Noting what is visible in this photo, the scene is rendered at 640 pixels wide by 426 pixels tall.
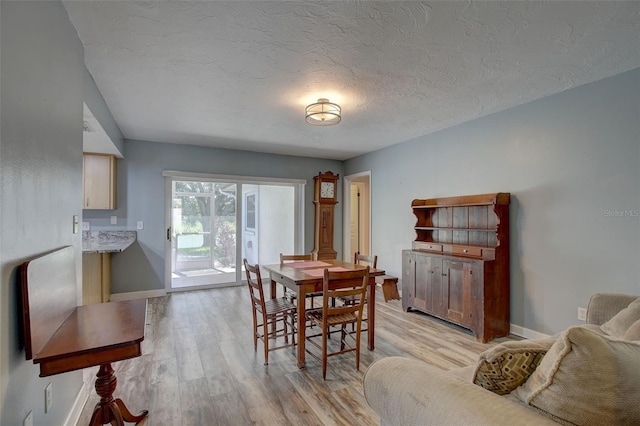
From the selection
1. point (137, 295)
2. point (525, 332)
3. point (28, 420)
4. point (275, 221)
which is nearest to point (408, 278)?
point (525, 332)

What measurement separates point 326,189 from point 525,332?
3888 mm

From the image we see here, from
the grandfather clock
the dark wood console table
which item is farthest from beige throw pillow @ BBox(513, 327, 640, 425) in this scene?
the grandfather clock

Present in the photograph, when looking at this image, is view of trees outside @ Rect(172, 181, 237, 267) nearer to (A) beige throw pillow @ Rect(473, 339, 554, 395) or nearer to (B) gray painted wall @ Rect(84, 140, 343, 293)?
(B) gray painted wall @ Rect(84, 140, 343, 293)

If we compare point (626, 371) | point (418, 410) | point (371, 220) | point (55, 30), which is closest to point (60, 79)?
point (55, 30)

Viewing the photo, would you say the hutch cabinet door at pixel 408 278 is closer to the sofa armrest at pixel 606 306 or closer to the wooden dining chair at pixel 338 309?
the wooden dining chair at pixel 338 309

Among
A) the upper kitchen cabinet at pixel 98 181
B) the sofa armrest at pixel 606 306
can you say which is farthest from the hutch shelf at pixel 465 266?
the upper kitchen cabinet at pixel 98 181

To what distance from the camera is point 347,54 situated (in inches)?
91.5

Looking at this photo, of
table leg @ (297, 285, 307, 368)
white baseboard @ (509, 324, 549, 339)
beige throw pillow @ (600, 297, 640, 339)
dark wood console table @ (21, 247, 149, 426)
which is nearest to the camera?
dark wood console table @ (21, 247, 149, 426)

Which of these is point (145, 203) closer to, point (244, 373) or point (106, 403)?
point (244, 373)

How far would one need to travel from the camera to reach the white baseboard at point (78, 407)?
1856 millimetres

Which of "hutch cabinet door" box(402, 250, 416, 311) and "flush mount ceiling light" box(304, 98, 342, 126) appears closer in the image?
"flush mount ceiling light" box(304, 98, 342, 126)

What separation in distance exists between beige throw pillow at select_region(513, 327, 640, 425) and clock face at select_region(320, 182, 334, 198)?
5.29 metres

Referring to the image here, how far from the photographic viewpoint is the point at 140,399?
221 cm

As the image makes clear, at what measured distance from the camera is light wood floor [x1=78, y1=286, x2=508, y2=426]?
80.6 inches
